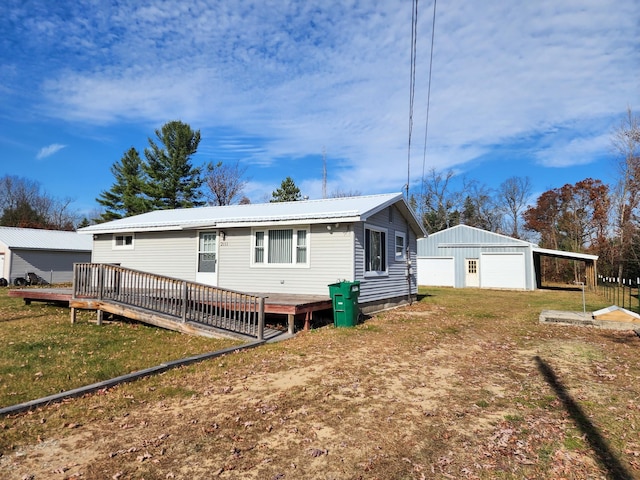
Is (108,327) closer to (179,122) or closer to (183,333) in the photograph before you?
(183,333)

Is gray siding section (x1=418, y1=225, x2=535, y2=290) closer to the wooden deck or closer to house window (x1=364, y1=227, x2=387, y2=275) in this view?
house window (x1=364, y1=227, x2=387, y2=275)

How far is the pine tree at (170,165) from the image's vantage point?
35562 millimetres

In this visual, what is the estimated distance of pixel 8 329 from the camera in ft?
32.9

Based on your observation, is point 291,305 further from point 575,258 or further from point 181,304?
point 575,258

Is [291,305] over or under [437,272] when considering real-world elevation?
under

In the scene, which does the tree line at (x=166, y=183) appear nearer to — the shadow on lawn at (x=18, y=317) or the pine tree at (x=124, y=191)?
the pine tree at (x=124, y=191)

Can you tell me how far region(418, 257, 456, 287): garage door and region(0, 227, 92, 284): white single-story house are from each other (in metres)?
24.0

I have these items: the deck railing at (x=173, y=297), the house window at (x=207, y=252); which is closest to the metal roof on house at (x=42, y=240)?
the house window at (x=207, y=252)

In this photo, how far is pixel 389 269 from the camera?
47.4 feet

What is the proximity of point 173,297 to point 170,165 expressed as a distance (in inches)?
1136

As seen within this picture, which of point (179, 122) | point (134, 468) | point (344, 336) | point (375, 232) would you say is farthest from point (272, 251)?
point (179, 122)

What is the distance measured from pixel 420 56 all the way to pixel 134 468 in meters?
11.6

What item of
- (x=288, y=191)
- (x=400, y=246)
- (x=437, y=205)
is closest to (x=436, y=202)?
(x=437, y=205)

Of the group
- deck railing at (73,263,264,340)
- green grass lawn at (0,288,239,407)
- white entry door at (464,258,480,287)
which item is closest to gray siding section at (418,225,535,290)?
white entry door at (464,258,480,287)
